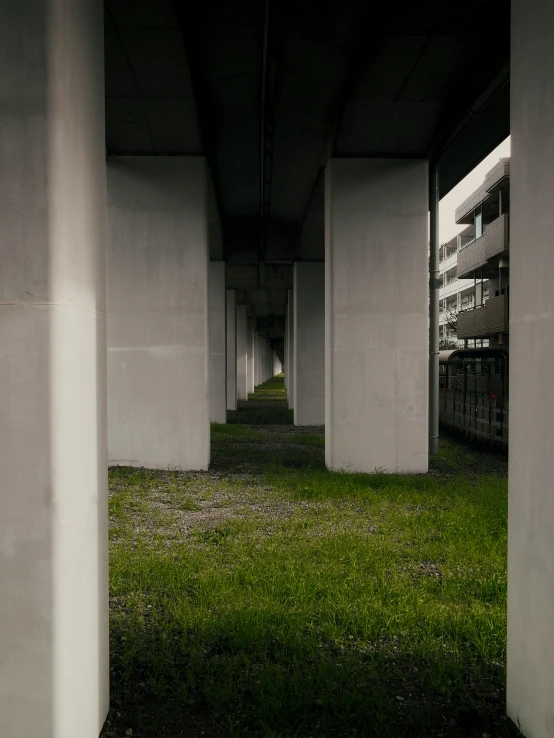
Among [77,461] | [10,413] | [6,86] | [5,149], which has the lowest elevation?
[77,461]

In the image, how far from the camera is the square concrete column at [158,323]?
11.9m

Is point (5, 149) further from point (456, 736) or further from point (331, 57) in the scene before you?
point (331, 57)

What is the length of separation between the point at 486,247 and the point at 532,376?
30.6m

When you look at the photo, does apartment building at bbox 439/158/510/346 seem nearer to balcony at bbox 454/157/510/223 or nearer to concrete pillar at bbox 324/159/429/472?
balcony at bbox 454/157/510/223

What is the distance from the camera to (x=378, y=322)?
37.3 ft

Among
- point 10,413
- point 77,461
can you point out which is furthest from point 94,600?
point 10,413

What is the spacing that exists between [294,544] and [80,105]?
4.86 meters

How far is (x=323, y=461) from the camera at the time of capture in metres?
12.5

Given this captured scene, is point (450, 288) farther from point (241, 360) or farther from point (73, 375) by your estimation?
point (73, 375)

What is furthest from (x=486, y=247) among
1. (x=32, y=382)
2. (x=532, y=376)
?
(x=32, y=382)

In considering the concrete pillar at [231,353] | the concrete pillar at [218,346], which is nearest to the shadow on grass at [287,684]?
the concrete pillar at [218,346]

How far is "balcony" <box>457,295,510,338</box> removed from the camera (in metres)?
28.7

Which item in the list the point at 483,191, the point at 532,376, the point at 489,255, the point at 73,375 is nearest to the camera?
the point at 73,375

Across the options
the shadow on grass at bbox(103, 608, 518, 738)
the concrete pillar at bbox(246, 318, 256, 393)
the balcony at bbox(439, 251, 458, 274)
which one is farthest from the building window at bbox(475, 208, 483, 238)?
the shadow on grass at bbox(103, 608, 518, 738)
